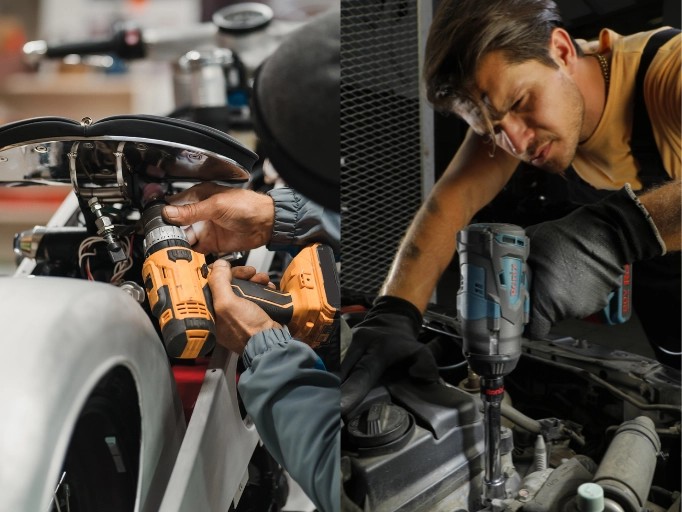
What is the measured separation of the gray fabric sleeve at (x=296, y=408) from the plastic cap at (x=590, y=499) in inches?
15.5

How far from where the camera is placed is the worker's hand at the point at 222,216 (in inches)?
33.6

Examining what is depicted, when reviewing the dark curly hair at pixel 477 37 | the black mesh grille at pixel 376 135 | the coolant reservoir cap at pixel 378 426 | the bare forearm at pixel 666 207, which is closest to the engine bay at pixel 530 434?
the coolant reservoir cap at pixel 378 426

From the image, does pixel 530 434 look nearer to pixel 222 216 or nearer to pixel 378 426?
pixel 378 426

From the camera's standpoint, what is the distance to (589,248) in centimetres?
96

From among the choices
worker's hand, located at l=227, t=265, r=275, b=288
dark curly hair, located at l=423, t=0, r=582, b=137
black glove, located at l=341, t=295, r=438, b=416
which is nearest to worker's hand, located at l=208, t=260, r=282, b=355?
worker's hand, located at l=227, t=265, r=275, b=288

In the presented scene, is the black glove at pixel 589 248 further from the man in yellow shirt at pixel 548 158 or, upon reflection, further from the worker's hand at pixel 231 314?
the worker's hand at pixel 231 314

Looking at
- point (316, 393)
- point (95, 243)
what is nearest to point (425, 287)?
point (316, 393)

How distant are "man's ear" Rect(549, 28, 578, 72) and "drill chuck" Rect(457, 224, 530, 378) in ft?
0.89

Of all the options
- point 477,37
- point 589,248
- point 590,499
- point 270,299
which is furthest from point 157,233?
point 590,499

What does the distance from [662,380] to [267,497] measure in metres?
0.72

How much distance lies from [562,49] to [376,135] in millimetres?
322

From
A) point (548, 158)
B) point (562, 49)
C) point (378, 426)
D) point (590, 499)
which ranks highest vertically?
point (562, 49)

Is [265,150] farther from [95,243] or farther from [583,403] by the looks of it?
[583,403]

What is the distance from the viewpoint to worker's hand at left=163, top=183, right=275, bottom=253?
0.85 m
